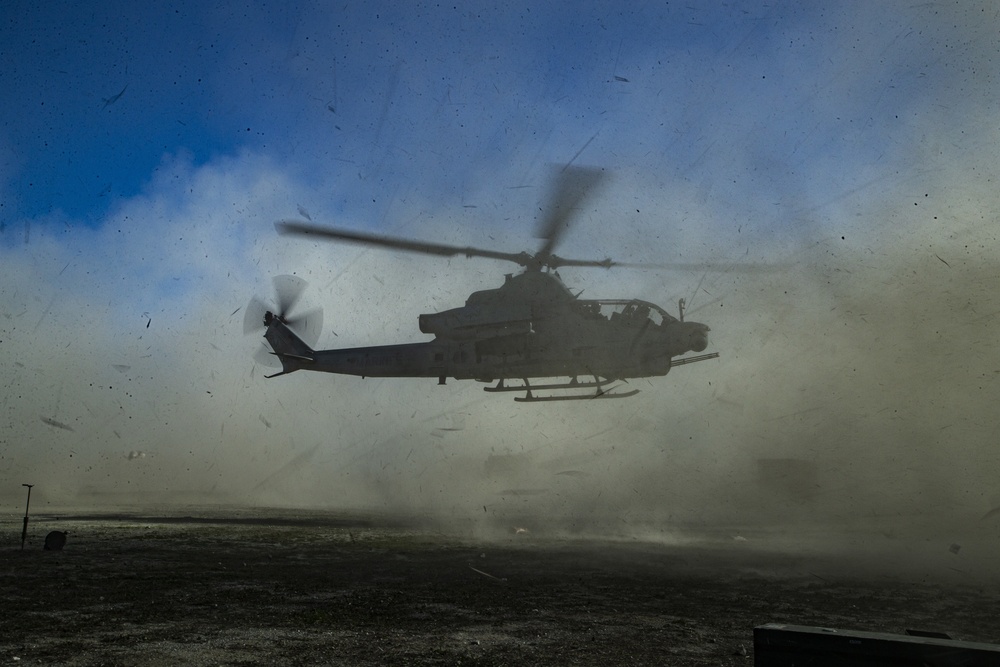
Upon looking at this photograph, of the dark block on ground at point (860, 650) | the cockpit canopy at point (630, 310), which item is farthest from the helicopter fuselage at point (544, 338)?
the dark block on ground at point (860, 650)

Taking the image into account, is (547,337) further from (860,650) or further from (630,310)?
(860,650)

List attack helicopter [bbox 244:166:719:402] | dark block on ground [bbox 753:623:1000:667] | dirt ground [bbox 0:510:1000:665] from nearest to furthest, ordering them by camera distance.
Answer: dark block on ground [bbox 753:623:1000:667] → dirt ground [bbox 0:510:1000:665] → attack helicopter [bbox 244:166:719:402]

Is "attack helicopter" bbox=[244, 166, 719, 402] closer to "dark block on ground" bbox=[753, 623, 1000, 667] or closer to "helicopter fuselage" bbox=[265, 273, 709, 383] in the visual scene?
"helicopter fuselage" bbox=[265, 273, 709, 383]

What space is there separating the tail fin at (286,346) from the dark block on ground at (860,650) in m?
Answer: 23.2

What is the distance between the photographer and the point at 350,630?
813 cm

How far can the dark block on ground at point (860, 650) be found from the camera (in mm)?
3764

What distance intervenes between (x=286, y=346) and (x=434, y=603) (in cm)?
1955

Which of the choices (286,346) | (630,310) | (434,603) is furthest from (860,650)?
(286,346)

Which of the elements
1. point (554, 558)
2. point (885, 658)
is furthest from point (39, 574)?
point (885, 658)

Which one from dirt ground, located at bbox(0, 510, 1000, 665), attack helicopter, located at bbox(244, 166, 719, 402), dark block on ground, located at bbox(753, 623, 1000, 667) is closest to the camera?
dark block on ground, located at bbox(753, 623, 1000, 667)

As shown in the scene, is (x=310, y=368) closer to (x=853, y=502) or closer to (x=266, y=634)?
(x=266, y=634)

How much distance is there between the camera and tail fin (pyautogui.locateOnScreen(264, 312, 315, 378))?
2589 cm

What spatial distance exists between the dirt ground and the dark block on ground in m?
2.78

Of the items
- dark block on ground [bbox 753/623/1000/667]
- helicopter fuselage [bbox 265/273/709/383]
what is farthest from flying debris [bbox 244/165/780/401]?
dark block on ground [bbox 753/623/1000/667]
